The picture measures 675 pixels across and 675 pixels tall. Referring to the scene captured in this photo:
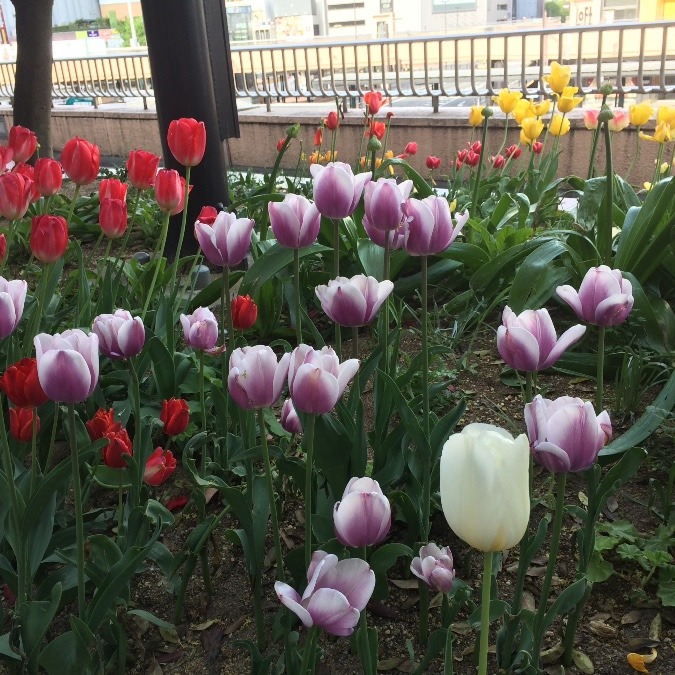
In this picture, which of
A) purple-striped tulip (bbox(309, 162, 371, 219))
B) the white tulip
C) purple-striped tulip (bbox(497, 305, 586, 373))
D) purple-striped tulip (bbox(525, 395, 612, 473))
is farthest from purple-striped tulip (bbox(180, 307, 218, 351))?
the white tulip

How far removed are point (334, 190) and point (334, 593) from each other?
25.2 inches

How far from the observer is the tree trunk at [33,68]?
192 inches

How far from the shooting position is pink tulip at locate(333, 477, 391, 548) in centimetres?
81

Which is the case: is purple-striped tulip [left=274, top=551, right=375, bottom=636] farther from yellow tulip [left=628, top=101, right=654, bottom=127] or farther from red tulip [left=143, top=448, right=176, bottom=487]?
yellow tulip [left=628, top=101, right=654, bottom=127]

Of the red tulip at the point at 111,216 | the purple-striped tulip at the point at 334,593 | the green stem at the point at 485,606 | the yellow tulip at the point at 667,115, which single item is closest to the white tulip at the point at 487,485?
the green stem at the point at 485,606

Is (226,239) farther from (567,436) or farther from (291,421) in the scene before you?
(567,436)

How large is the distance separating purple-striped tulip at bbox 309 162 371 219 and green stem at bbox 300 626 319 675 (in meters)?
0.61

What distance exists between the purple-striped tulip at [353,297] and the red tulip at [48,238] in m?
0.60

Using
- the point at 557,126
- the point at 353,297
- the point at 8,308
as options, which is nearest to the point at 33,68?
the point at 557,126

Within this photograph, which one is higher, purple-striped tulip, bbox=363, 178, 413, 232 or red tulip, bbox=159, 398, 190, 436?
purple-striped tulip, bbox=363, 178, 413, 232

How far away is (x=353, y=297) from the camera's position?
1062mm

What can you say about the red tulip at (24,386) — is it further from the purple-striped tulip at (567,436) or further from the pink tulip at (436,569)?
the purple-striped tulip at (567,436)

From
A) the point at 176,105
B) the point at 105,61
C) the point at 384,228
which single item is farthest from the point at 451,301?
the point at 105,61

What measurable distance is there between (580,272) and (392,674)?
139 cm
